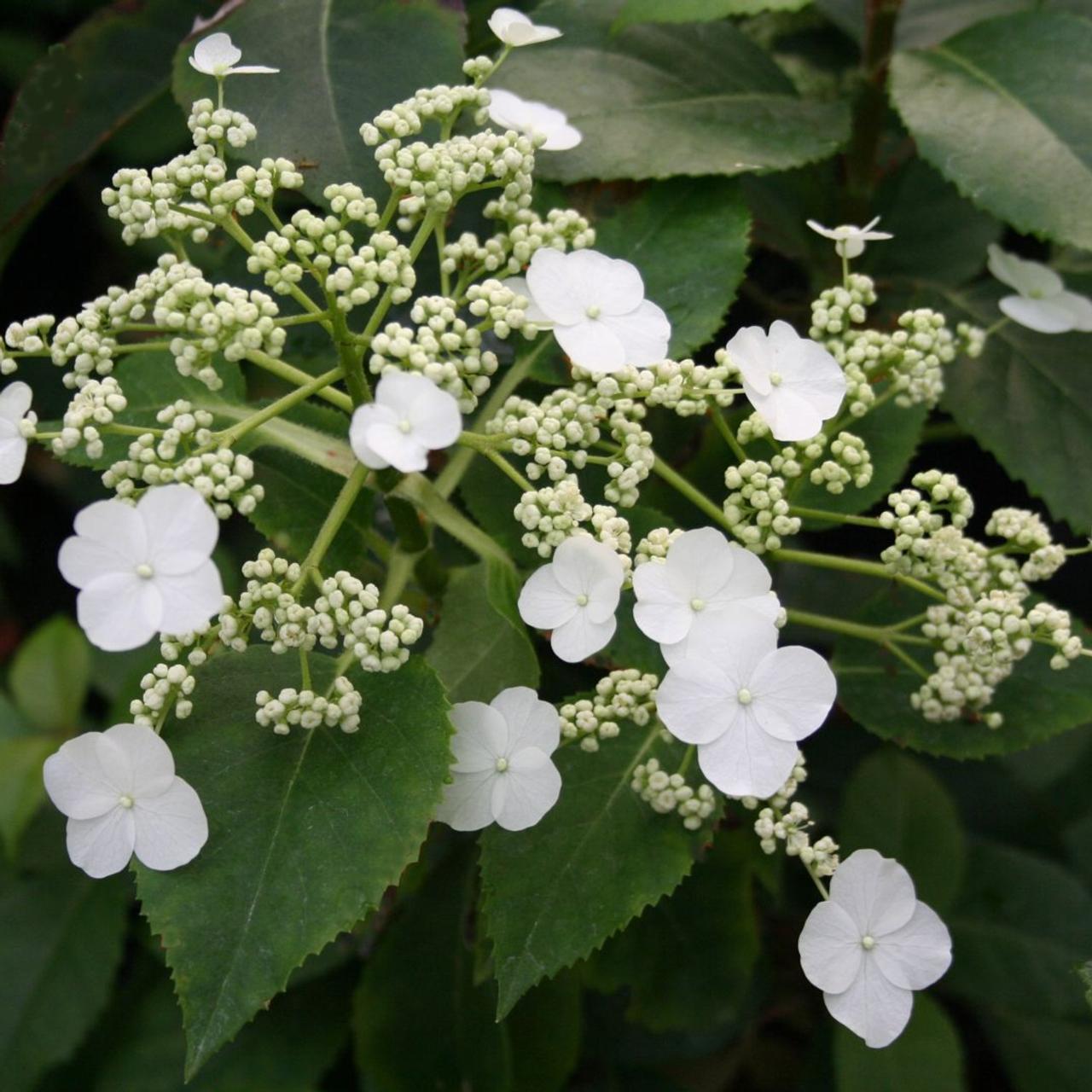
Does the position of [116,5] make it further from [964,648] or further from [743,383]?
[964,648]

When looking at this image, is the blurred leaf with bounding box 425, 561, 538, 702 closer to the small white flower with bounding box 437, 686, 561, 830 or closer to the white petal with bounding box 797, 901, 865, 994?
the small white flower with bounding box 437, 686, 561, 830

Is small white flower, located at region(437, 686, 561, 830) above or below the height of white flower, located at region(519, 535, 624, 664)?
below

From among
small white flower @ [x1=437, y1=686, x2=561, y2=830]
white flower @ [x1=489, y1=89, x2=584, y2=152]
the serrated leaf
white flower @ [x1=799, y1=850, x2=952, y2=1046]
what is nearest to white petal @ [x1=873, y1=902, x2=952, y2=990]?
white flower @ [x1=799, y1=850, x2=952, y2=1046]

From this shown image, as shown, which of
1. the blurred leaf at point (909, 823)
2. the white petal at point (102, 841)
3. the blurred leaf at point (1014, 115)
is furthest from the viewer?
the blurred leaf at point (909, 823)

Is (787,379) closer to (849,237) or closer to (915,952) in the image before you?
(849,237)

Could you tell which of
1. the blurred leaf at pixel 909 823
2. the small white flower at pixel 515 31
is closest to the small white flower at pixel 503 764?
the small white flower at pixel 515 31

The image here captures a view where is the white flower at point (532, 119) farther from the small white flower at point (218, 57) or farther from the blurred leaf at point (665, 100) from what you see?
the small white flower at point (218, 57)
